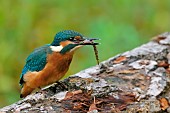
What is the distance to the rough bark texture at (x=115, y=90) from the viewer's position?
370 centimetres

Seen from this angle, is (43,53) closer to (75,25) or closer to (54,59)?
(54,59)

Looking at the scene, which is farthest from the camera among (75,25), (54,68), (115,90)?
(75,25)

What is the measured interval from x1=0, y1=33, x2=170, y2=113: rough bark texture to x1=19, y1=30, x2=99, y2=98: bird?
129 millimetres

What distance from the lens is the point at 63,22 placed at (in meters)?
7.49

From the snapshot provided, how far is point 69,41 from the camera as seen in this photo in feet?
13.3

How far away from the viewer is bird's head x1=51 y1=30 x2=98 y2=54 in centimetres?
400

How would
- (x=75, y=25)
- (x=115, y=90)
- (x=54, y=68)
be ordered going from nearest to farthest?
1. (x=115, y=90)
2. (x=54, y=68)
3. (x=75, y=25)

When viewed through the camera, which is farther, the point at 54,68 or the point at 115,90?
the point at 54,68

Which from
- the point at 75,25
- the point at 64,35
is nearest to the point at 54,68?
the point at 64,35

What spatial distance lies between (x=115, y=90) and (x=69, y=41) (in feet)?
1.64

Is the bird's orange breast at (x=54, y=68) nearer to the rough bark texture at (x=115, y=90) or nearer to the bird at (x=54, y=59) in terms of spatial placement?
the bird at (x=54, y=59)

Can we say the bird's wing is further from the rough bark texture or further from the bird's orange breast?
the rough bark texture

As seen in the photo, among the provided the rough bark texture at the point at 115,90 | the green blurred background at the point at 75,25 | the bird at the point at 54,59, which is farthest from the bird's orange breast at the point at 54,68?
the green blurred background at the point at 75,25

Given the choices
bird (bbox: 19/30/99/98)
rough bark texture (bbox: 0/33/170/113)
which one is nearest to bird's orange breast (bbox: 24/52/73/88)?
bird (bbox: 19/30/99/98)
